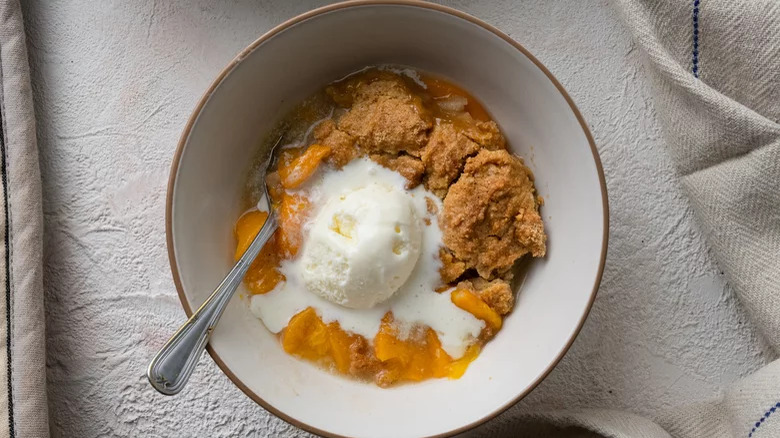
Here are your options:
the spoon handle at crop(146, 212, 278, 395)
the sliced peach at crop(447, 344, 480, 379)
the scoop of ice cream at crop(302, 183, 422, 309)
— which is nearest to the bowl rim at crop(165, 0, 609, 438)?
the spoon handle at crop(146, 212, 278, 395)

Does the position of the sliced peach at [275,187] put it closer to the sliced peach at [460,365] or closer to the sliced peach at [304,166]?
the sliced peach at [304,166]

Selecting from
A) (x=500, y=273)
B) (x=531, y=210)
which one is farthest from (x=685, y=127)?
(x=500, y=273)

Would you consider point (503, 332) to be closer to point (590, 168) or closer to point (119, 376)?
point (590, 168)

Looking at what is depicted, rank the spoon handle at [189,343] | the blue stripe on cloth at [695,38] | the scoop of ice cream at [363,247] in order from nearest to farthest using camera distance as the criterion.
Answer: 1. the spoon handle at [189,343]
2. the scoop of ice cream at [363,247]
3. the blue stripe on cloth at [695,38]

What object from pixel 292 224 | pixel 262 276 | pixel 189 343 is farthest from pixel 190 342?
pixel 292 224

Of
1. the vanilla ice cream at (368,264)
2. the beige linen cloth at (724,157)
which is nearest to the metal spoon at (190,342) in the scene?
the vanilla ice cream at (368,264)

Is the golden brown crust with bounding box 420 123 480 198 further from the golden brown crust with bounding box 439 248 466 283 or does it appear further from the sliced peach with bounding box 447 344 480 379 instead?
the sliced peach with bounding box 447 344 480 379
